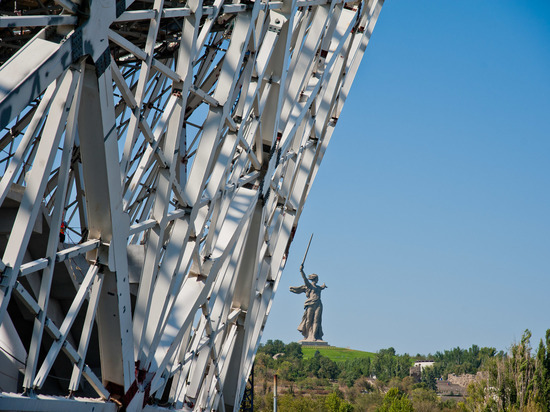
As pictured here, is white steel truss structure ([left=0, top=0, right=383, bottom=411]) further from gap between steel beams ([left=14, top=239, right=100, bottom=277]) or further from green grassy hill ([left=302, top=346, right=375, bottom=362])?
green grassy hill ([left=302, top=346, right=375, bottom=362])

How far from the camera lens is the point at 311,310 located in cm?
13862

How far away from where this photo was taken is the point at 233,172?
902 centimetres

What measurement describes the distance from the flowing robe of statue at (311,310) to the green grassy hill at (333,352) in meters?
2.55

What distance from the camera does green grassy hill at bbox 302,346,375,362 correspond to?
138m

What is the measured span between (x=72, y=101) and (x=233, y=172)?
12.5ft

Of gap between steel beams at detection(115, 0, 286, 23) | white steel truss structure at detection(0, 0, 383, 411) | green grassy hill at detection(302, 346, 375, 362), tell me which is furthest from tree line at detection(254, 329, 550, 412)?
gap between steel beams at detection(115, 0, 286, 23)

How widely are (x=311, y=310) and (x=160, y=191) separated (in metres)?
133

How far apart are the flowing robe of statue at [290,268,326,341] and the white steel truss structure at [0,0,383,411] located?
383ft

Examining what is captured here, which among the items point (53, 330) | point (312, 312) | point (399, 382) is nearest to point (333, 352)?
point (312, 312)

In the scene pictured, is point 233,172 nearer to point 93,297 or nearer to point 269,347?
point 93,297

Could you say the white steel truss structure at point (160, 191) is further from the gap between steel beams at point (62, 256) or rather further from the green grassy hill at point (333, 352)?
the green grassy hill at point (333, 352)

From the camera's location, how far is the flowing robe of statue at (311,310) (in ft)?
443

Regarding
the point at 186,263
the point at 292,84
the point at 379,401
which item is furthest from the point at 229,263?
the point at 379,401

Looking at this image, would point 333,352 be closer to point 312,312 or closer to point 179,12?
point 312,312
